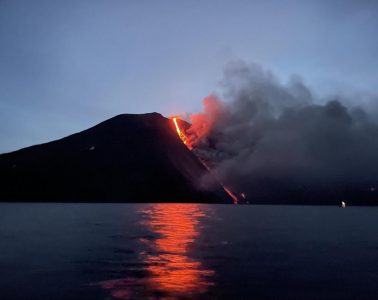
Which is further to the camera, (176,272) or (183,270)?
(183,270)

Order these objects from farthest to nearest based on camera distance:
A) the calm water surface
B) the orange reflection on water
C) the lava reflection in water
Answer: the orange reflection on water
the calm water surface
the lava reflection in water

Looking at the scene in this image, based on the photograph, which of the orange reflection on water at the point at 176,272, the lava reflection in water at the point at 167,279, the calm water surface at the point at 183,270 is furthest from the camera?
the orange reflection on water at the point at 176,272

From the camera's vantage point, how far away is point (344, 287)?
37344mm

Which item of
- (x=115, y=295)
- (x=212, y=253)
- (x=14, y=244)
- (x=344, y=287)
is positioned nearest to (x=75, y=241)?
(x=14, y=244)

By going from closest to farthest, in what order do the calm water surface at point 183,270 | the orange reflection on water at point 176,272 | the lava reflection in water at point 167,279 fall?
the lava reflection in water at point 167,279, the calm water surface at point 183,270, the orange reflection on water at point 176,272

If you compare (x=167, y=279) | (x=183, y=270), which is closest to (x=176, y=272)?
(x=183, y=270)

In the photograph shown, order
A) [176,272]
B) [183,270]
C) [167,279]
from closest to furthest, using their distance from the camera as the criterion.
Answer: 1. [167,279]
2. [176,272]
3. [183,270]

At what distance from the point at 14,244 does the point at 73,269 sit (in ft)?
83.5

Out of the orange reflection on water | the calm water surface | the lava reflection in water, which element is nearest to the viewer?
the lava reflection in water

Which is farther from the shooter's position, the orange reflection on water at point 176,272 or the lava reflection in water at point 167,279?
the orange reflection on water at point 176,272

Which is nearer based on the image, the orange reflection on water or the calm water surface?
the calm water surface

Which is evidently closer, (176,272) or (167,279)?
(167,279)

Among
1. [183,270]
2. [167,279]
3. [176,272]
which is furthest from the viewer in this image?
[183,270]

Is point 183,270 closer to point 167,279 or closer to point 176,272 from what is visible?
point 176,272
